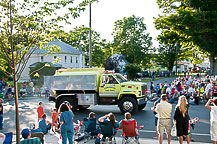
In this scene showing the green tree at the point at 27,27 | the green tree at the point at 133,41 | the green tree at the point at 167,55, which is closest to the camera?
the green tree at the point at 27,27

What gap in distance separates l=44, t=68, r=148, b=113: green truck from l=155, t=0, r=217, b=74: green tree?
10876 mm

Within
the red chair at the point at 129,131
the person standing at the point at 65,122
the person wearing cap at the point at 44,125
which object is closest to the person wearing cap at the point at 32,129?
the person standing at the point at 65,122

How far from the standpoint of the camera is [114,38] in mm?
63062

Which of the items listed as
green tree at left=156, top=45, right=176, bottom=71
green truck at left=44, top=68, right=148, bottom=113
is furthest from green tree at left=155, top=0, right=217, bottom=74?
green tree at left=156, top=45, right=176, bottom=71

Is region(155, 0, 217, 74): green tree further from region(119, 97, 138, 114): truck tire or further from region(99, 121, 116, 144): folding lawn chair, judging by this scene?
region(99, 121, 116, 144): folding lawn chair

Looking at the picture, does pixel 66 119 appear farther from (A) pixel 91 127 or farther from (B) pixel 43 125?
(B) pixel 43 125

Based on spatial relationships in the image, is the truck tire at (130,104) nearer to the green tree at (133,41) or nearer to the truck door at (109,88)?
the truck door at (109,88)

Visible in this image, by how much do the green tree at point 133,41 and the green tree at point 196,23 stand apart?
34145 mm

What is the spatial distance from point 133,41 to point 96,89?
46.9m

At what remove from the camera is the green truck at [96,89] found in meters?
14.0

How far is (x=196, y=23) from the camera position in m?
23.0

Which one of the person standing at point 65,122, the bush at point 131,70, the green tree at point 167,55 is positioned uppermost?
the green tree at point 167,55

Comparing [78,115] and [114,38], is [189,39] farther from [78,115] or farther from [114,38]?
[114,38]

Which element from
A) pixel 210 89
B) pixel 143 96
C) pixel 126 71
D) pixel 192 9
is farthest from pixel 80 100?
pixel 126 71
